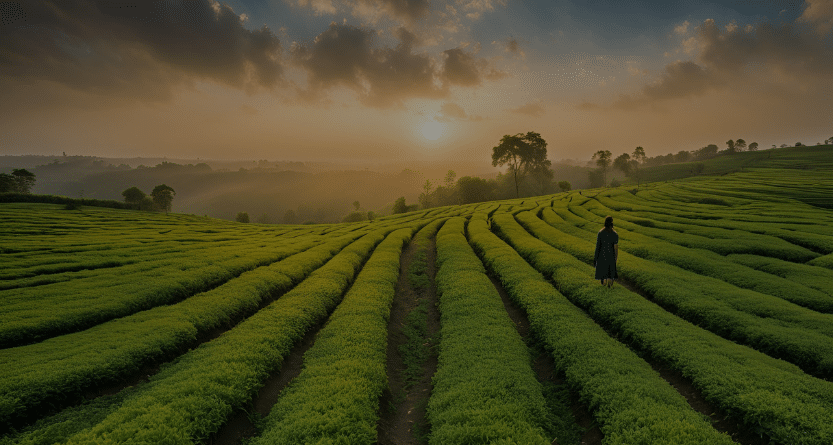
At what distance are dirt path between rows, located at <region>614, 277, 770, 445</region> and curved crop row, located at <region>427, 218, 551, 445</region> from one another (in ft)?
14.5

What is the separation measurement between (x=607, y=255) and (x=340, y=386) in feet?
49.1

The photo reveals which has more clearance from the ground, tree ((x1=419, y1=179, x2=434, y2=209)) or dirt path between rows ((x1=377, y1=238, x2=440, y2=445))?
tree ((x1=419, y1=179, x2=434, y2=209))

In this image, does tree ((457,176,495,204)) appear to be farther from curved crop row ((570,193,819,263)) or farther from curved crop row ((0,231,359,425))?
curved crop row ((0,231,359,425))

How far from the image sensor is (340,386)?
9.73m

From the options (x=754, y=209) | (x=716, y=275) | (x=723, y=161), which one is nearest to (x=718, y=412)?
(x=716, y=275)

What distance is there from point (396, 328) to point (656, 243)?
24.7 metres

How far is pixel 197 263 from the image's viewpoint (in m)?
23.9

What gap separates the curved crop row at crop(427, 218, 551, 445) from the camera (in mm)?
7844

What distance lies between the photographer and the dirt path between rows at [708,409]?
805 cm

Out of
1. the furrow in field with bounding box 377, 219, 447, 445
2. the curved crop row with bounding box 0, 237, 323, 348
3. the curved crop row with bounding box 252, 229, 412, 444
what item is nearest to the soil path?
the furrow in field with bounding box 377, 219, 447, 445

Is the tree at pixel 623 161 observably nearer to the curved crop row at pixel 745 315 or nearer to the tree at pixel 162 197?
the curved crop row at pixel 745 315

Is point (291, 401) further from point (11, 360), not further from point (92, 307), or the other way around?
point (92, 307)

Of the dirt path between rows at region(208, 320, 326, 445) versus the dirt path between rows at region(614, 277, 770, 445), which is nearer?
the dirt path between rows at region(614, 277, 770, 445)

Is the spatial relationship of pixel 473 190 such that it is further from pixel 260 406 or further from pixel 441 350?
pixel 260 406
